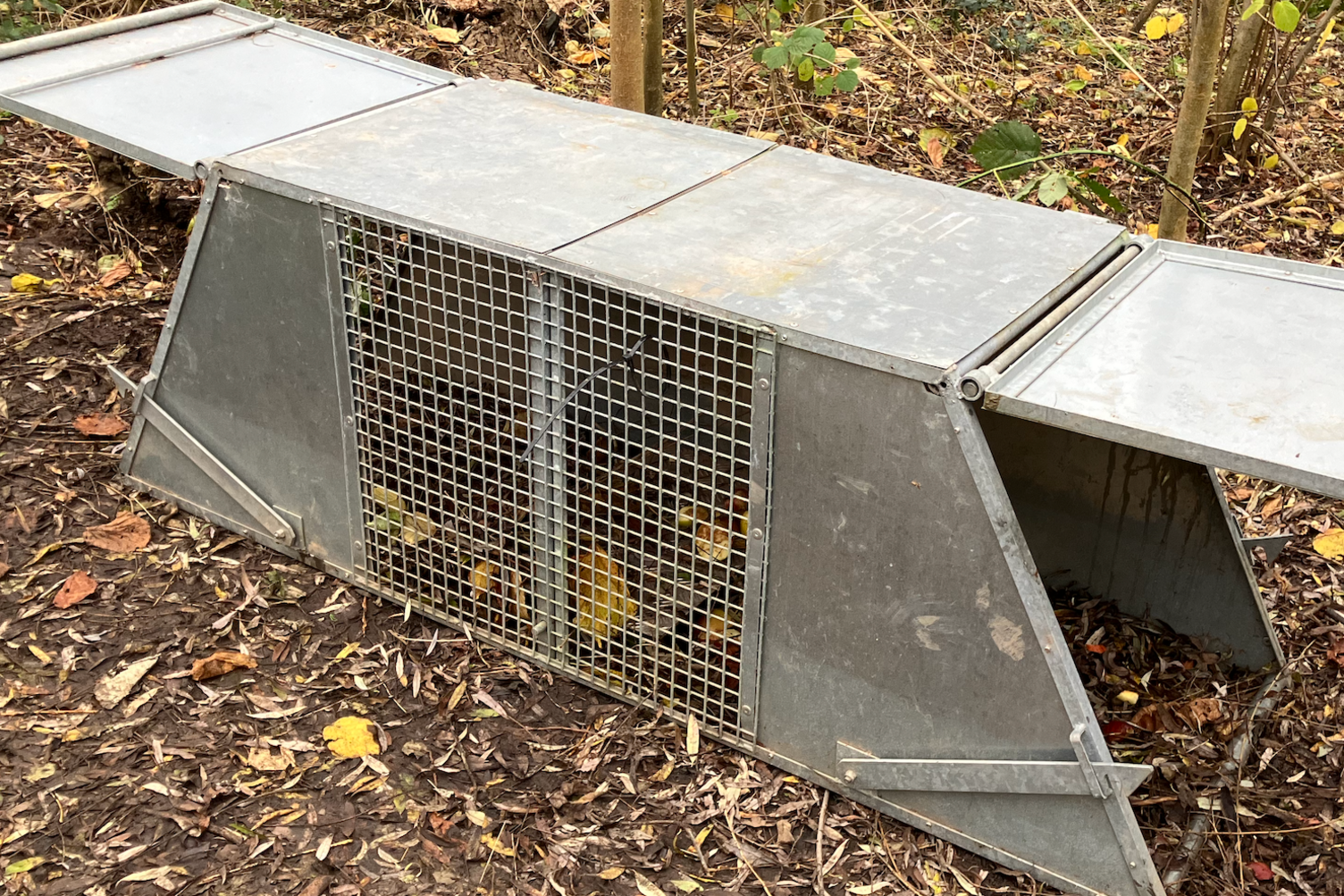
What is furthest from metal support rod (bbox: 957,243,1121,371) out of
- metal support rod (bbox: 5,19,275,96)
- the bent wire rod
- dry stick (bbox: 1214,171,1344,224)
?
dry stick (bbox: 1214,171,1344,224)

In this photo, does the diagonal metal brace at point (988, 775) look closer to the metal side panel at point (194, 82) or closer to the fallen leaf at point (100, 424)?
the metal side panel at point (194, 82)

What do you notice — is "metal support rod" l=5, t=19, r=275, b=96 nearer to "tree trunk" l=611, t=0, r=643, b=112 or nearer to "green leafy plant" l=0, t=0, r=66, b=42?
"tree trunk" l=611, t=0, r=643, b=112

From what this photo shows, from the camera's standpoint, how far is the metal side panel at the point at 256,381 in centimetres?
347

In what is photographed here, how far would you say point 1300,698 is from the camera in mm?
3527

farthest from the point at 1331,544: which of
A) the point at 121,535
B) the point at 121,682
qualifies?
the point at 121,535

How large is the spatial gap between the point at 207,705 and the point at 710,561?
1.48 meters

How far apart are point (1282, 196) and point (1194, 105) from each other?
1.98 m

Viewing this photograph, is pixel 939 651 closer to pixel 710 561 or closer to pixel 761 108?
pixel 710 561

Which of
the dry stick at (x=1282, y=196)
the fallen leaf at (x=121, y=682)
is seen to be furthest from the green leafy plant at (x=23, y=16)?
the dry stick at (x=1282, y=196)

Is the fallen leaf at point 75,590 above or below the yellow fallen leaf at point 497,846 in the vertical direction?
above

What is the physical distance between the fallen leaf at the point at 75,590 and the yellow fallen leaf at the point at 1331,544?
3.78 metres

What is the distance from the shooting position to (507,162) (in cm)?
352

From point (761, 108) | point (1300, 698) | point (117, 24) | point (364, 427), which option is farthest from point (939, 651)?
point (761, 108)

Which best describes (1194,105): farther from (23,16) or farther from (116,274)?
(23,16)
